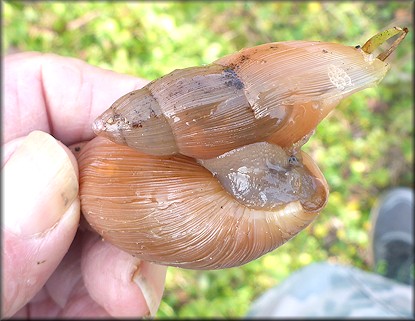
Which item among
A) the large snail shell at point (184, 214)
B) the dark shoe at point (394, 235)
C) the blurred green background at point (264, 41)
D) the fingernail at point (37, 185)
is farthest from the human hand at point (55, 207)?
the dark shoe at point (394, 235)

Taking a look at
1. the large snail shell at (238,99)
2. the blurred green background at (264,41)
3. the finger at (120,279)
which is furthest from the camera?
the blurred green background at (264,41)

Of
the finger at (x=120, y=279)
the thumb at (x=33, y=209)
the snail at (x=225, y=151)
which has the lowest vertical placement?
the finger at (x=120, y=279)

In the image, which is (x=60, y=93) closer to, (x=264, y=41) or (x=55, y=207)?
(x=55, y=207)

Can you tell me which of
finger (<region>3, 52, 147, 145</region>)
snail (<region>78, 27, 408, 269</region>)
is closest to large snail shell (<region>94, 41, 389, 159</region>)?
snail (<region>78, 27, 408, 269</region>)

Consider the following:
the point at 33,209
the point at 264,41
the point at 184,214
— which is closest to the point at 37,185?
the point at 33,209

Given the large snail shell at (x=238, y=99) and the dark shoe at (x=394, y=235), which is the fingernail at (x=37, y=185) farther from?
the dark shoe at (x=394, y=235)

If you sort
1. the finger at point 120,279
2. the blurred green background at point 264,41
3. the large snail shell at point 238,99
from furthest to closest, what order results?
the blurred green background at point 264,41 → the finger at point 120,279 → the large snail shell at point 238,99
